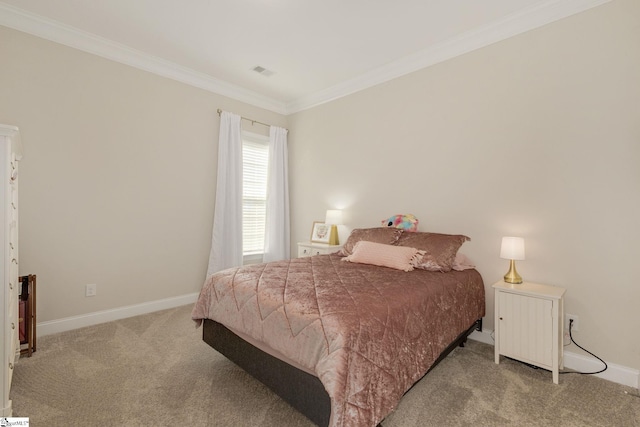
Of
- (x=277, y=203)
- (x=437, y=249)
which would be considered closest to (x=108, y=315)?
(x=277, y=203)

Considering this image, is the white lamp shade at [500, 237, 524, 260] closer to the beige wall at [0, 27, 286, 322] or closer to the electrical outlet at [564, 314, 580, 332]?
the electrical outlet at [564, 314, 580, 332]

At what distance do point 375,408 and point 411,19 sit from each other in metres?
2.89

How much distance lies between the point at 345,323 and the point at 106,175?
2946 millimetres

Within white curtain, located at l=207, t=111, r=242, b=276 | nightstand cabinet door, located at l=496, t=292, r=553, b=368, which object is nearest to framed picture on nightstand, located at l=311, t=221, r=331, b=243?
white curtain, located at l=207, t=111, r=242, b=276

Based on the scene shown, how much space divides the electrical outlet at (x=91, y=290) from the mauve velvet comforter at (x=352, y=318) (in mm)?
1436

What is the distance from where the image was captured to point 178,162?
3549 mm

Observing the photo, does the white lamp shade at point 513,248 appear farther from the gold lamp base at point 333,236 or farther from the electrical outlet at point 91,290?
the electrical outlet at point 91,290

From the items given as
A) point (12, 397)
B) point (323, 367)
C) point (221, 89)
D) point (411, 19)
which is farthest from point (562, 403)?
point (221, 89)

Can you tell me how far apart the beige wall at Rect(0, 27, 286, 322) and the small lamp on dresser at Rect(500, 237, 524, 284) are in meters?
3.26

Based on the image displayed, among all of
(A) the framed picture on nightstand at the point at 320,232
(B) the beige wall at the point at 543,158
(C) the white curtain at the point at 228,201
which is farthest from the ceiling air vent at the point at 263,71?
(A) the framed picture on nightstand at the point at 320,232

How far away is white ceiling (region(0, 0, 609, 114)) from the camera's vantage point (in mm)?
2434

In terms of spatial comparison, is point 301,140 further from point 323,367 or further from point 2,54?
point 323,367

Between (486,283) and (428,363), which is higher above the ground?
(486,283)

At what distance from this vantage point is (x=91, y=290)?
9.61 feet
